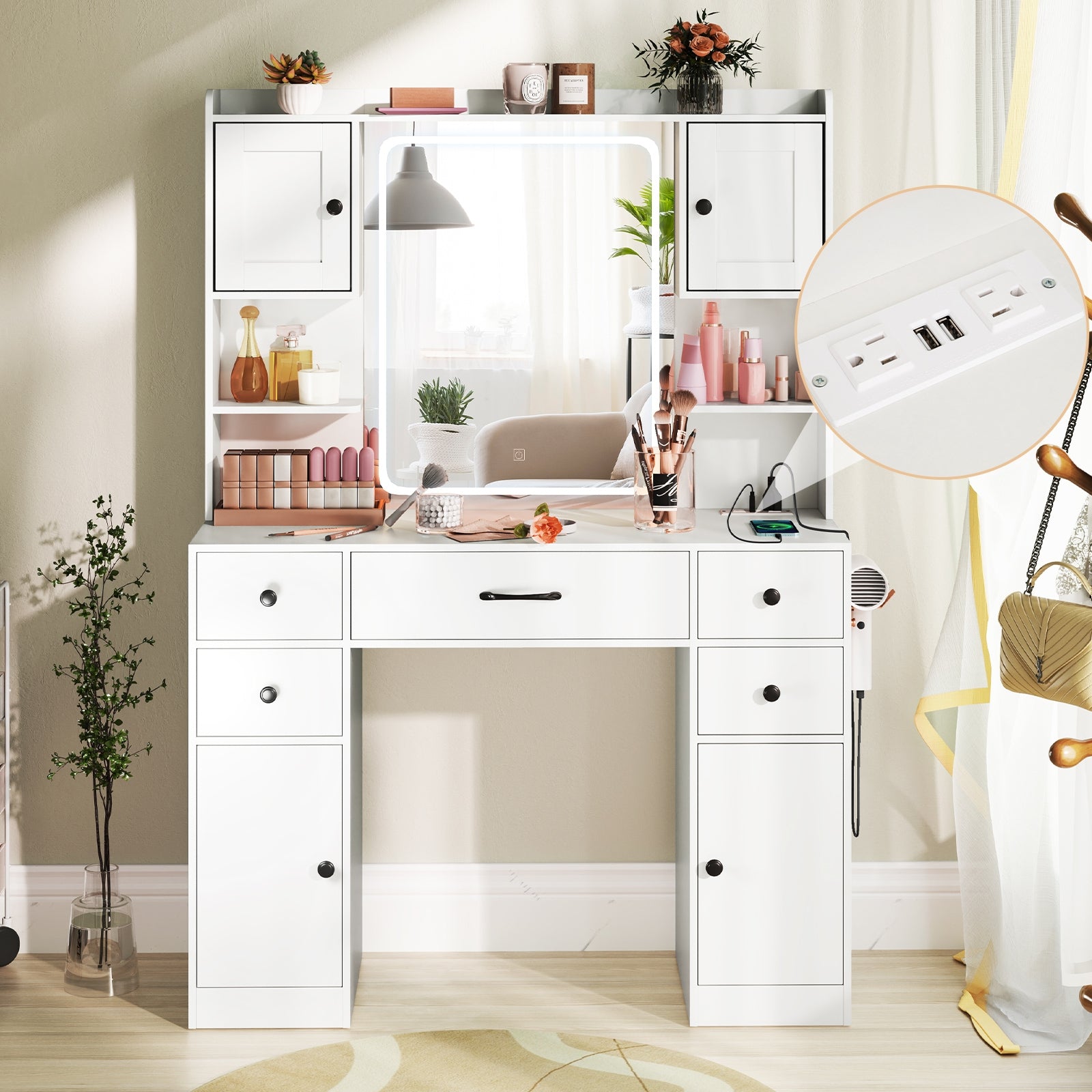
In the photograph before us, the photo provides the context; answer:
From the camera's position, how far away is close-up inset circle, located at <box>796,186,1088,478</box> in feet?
5.24

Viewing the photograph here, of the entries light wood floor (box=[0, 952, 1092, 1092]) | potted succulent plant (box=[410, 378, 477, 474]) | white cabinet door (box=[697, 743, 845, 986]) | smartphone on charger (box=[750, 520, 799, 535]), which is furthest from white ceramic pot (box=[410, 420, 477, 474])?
light wood floor (box=[0, 952, 1092, 1092])

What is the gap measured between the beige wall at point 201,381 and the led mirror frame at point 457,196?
6.8 inches

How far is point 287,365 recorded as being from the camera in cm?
270

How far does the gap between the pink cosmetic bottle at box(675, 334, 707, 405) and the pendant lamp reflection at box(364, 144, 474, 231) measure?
55 centimetres

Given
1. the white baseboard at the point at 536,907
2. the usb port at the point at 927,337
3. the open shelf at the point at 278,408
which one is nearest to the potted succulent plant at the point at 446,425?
the open shelf at the point at 278,408

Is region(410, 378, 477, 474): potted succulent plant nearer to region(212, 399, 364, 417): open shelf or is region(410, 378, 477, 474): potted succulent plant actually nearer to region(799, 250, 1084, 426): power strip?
region(212, 399, 364, 417): open shelf

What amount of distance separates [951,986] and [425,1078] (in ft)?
3.87

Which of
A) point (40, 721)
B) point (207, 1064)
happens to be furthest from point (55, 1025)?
point (40, 721)

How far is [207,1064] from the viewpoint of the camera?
→ 2.37 metres

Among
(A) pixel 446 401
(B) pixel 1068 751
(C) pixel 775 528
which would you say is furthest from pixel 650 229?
(B) pixel 1068 751

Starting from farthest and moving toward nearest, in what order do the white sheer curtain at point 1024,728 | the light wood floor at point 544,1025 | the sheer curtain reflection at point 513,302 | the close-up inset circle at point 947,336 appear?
the sheer curtain reflection at point 513,302 → the light wood floor at point 544,1025 → the white sheer curtain at point 1024,728 → the close-up inset circle at point 947,336

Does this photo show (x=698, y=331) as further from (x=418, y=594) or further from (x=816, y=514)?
(x=418, y=594)

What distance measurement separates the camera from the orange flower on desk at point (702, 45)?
2539 millimetres

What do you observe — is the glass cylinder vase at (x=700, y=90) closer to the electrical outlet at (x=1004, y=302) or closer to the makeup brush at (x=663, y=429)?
the makeup brush at (x=663, y=429)
